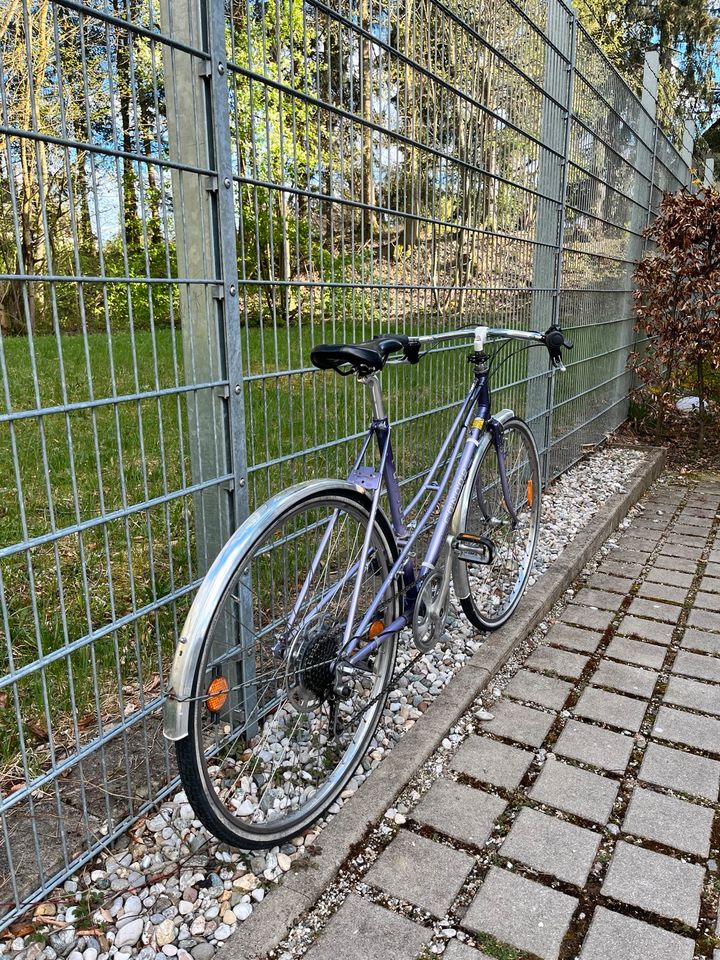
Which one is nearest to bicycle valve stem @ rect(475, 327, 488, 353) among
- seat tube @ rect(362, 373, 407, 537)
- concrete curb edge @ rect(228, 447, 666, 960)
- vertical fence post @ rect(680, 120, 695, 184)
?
seat tube @ rect(362, 373, 407, 537)

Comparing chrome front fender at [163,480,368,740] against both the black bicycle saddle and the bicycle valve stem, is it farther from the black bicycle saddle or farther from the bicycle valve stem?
the bicycle valve stem

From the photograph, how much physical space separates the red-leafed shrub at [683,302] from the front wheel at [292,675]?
4.99m

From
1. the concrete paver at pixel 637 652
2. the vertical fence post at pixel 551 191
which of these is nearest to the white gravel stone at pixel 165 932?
the concrete paver at pixel 637 652

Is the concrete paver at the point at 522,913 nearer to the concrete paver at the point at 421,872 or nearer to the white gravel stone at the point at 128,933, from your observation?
the concrete paver at the point at 421,872

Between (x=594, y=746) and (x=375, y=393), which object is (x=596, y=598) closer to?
(x=594, y=746)

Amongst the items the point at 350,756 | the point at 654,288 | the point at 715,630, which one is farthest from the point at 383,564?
the point at 654,288

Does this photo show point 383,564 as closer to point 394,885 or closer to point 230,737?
point 230,737

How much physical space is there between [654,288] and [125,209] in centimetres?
588

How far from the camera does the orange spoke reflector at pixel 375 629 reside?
2242 mm

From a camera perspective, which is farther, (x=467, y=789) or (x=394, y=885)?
(x=467, y=789)

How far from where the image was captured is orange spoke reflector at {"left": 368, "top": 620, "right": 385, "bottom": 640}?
7.36ft

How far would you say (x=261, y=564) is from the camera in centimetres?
229

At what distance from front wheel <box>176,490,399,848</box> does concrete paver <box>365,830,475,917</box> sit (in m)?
0.23

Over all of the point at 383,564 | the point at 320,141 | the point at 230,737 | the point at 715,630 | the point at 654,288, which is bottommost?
the point at 715,630
